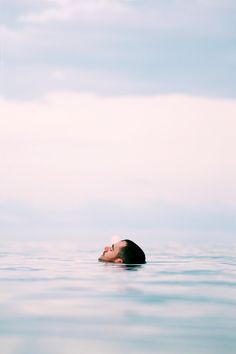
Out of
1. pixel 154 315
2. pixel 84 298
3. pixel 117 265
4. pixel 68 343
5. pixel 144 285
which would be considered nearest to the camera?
pixel 68 343

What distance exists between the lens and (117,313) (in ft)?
45.5

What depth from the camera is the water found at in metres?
10.5

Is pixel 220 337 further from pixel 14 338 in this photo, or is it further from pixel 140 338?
pixel 14 338

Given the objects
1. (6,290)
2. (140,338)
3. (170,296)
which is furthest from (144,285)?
(140,338)

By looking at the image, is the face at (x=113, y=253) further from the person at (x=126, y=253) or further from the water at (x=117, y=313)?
the water at (x=117, y=313)

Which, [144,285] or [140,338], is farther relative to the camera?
[144,285]

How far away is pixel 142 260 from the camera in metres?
29.2

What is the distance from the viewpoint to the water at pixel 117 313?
1052cm

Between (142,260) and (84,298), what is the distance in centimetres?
1293

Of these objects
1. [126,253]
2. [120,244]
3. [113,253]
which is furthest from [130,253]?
[113,253]

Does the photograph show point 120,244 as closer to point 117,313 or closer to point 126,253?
point 126,253

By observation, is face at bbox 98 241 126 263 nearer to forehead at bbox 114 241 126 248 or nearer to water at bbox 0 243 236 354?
forehead at bbox 114 241 126 248

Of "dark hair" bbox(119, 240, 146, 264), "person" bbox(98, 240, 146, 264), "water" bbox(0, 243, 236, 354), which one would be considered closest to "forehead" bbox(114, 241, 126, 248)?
"person" bbox(98, 240, 146, 264)

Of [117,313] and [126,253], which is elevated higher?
[126,253]
